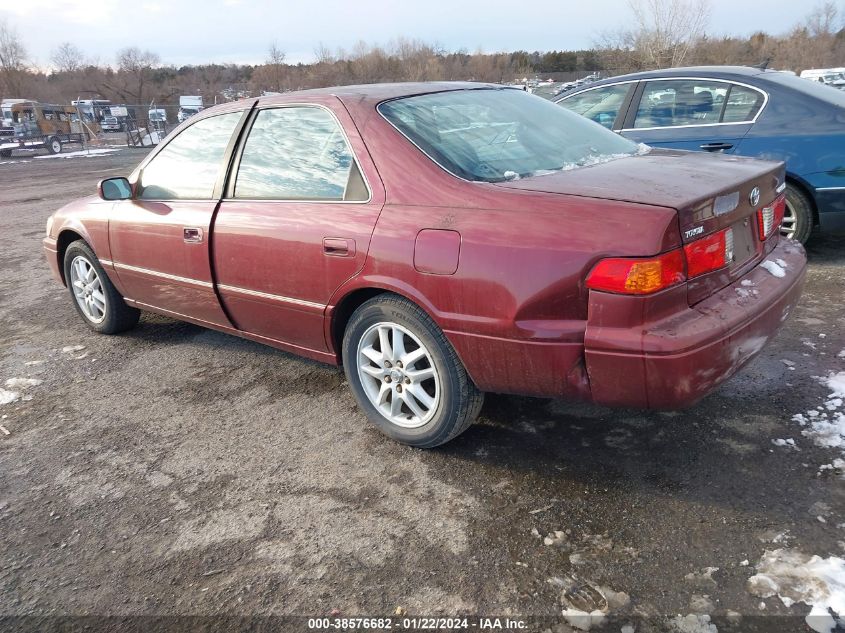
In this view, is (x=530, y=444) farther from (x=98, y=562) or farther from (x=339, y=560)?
(x=98, y=562)

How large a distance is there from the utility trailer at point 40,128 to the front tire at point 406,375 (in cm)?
3103

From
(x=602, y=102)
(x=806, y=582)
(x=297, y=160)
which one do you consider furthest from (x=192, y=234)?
(x=602, y=102)

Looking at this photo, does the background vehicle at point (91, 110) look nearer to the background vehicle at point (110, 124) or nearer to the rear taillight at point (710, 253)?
the background vehicle at point (110, 124)

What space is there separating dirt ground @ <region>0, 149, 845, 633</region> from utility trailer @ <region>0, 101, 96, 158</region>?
30.3 m

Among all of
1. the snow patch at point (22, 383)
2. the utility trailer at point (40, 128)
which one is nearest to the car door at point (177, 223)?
the snow patch at point (22, 383)

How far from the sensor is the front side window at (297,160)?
3.11 meters

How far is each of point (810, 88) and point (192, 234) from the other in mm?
4734

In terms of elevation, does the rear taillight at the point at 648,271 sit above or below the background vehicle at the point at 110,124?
below

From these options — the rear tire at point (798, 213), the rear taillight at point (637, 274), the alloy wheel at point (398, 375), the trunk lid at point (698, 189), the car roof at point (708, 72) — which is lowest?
→ the alloy wheel at point (398, 375)

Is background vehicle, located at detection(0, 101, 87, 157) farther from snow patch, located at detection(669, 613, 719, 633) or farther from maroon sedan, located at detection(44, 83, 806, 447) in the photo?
A: snow patch, located at detection(669, 613, 719, 633)

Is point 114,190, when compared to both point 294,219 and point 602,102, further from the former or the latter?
point 602,102

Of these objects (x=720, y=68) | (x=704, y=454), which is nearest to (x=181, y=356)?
(x=704, y=454)

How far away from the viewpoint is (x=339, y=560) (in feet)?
7.75

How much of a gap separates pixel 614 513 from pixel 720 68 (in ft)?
14.9
